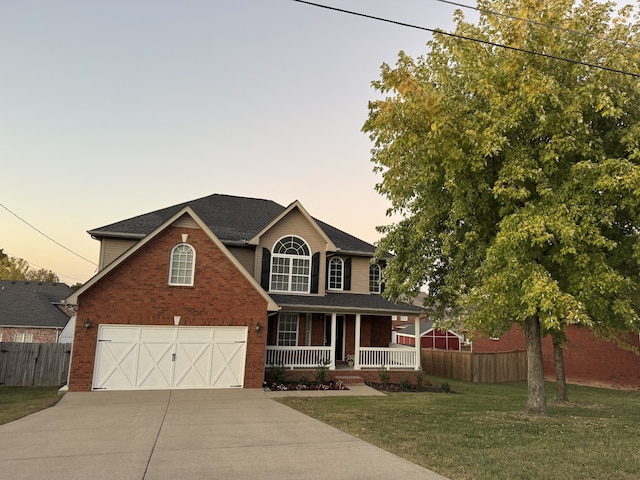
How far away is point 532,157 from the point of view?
9859mm

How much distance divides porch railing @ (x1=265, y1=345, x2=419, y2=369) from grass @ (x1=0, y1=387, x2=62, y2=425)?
24.4ft

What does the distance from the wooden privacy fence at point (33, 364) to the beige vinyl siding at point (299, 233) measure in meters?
9.80

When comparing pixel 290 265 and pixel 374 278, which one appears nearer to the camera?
pixel 290 265

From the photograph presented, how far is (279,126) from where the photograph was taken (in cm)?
1775

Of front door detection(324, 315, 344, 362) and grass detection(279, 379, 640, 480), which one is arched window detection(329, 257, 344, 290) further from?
grass detection(279, 379, 640, 480)

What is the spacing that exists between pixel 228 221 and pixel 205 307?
611 cm

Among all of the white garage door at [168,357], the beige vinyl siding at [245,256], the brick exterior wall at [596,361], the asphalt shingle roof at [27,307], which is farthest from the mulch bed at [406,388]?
the asphalt shingle roof at [27,307]

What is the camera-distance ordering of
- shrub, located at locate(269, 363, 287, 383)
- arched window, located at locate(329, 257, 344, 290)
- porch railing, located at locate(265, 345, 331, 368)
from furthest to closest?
arched window, located at locate(329, 257, 344, 290)
porch railing, located at locate(265, 345, 331, 368)
shrub, located at locate(269, 363, 287, 383)

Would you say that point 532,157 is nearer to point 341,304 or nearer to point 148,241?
point 341,304

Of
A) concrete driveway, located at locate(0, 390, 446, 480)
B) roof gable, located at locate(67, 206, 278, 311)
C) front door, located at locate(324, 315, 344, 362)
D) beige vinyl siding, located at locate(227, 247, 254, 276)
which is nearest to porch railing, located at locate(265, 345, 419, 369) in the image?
front door, located at locate(324, 315, 344, 362)

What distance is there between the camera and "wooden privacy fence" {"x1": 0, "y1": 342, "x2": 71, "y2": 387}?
56.1ft

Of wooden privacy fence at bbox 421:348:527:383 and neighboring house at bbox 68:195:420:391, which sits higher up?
neighboring house at bbox 68:195:420:391

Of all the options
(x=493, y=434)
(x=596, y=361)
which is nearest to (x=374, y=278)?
(x=493, y=434)

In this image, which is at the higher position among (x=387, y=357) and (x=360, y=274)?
(x=360, y=274)
